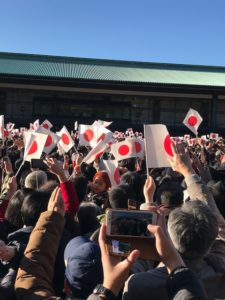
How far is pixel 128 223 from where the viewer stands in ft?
4.83

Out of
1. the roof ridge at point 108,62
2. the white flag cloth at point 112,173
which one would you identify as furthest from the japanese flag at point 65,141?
the roof ridge at point 108,62

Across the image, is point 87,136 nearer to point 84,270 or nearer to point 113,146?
point 113,146

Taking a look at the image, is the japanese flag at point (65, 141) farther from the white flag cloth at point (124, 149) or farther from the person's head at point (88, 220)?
the person's head at point (88, 220)

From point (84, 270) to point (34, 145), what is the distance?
332cm

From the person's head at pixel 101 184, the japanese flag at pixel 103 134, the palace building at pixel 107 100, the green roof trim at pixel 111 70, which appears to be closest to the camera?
the person's head at pixel 101 184

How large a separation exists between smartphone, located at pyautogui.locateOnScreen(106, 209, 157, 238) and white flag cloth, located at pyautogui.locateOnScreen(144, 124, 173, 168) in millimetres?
2107

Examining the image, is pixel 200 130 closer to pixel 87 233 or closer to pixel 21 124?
pixel 21 124

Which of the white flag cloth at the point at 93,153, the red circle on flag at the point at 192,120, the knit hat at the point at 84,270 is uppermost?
the red circle on flag at the point at 192,120

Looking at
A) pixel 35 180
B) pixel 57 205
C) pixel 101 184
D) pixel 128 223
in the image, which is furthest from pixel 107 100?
pixel 128 223

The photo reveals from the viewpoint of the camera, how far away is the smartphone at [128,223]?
146 centimetres

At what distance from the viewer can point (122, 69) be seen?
70.6ft

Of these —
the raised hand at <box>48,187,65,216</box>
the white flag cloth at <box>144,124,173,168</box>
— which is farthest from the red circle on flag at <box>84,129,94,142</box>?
the raised hand at <box>48,187,65,216</box>

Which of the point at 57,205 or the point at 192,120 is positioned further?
the point at 192,120

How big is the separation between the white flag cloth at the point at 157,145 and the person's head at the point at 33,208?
1410mm
